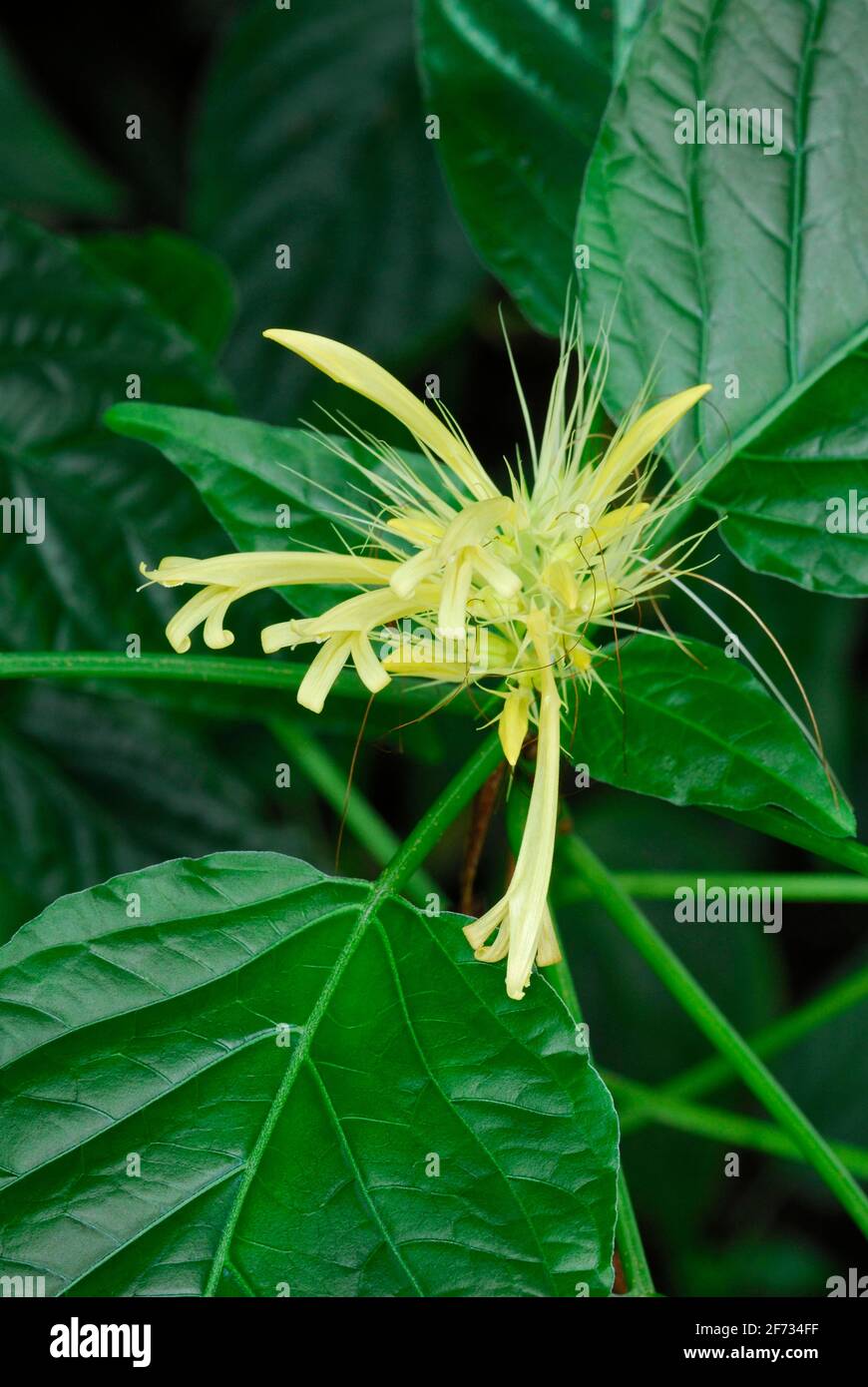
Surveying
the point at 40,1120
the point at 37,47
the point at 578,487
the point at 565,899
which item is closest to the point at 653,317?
the point at 578,487

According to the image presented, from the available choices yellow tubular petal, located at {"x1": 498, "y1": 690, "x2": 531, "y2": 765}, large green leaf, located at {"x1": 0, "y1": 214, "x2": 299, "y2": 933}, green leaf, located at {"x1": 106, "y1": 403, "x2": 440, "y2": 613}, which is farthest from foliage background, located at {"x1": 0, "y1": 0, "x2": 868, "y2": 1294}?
yellow tubular petal, located at {"x1": 498, "y1": 690, "x2": 531, "y2": 765}

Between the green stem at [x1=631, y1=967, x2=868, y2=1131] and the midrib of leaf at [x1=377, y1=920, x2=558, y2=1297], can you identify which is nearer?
the midrib of leaf at [x1=377, y1=920, x2=558, y2=1297]

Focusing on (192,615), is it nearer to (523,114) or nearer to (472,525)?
(472,525)

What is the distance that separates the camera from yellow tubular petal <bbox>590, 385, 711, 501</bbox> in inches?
16.4

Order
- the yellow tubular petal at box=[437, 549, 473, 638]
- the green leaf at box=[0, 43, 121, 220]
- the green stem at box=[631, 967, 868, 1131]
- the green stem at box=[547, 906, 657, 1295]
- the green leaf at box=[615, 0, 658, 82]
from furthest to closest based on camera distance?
the green leaf at box=[0, 43, 121, 220]
the green stem at box=[631, 967, 868, 1131]
the green leaf at box=[615, 0, 658, 82]
the green stem at box=[547, 906, 657, 1295]
the yellow tubular petal at box=[437, 549, 473, 638]

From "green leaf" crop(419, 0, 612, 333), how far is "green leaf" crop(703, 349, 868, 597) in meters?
0.15

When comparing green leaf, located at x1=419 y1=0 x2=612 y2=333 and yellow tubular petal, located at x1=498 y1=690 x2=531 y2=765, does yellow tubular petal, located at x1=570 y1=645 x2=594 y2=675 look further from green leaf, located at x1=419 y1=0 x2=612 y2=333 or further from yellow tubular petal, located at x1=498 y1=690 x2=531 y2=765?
green leaf, located at x1=419 y1=0 x2=612 y2=333

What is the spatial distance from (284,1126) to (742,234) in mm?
389

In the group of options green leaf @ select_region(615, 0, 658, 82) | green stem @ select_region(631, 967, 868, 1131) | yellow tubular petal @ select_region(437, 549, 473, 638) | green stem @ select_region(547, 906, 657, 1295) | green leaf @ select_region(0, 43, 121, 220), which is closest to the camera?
yellow tubular petal @ select_region(437, 549, 473, 638)

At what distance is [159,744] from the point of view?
34.0 inches

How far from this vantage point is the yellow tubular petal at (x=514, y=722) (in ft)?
1.39

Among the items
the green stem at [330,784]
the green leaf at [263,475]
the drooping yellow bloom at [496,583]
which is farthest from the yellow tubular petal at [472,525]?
the green stem at [330,784]

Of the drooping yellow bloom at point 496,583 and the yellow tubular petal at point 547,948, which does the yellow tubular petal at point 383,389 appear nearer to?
the drooping yellow bloom at point 496,583
